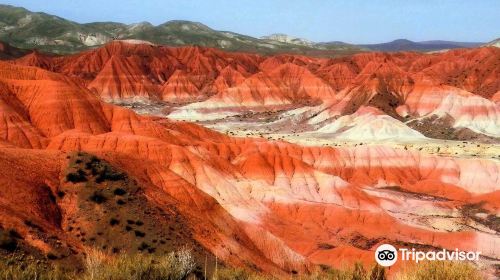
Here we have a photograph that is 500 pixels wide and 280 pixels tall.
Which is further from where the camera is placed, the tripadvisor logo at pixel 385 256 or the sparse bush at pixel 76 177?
the sparse bush at pixel 76 177

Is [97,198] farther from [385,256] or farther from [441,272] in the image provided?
[441,272]

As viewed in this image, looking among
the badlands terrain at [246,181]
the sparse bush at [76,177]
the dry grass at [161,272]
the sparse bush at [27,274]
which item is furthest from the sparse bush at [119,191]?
the sparse bush at [27,274]

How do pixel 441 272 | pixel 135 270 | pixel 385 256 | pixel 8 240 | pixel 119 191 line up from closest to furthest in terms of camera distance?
pixel 441 272
pixel 135 270
pixel 385 256
pixel 8 240
pixel 119 191

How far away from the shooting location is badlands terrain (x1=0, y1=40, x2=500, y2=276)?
103 ft

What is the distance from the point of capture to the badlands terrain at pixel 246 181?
3136 centimetres

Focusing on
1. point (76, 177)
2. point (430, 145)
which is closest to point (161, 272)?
point (76, 177)

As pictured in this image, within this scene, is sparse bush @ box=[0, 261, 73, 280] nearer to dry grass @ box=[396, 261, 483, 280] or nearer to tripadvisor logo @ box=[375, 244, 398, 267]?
tripadvisor logo @ box=[375, 244, 398, 267]

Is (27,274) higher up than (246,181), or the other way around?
(27,274)

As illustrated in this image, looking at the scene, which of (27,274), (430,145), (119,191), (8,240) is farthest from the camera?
(430,145)

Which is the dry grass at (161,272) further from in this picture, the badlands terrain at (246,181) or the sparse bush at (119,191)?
the sparse bush at (119,191)

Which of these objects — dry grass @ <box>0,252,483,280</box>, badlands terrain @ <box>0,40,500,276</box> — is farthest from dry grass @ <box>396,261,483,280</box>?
badlands terrain @ <box>0,40,500,276</box>

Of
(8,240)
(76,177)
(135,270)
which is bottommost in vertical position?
(76,177)

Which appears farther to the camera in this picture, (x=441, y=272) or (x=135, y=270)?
(x=135, y=270)

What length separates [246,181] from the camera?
6644 centimetres
